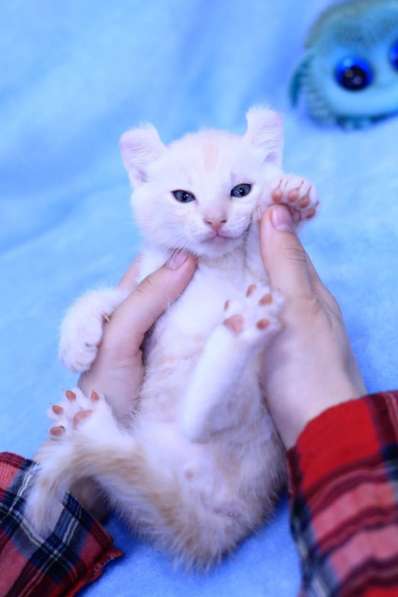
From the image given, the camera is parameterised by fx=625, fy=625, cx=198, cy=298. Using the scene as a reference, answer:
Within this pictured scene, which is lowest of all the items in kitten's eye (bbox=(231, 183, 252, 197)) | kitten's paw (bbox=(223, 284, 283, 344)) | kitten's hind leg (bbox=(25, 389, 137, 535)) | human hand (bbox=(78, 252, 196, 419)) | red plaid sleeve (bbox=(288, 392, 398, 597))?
red plaid sleeve (bbox=(288, 392, 398, 597))

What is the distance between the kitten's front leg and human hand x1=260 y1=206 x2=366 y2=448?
6 centimetres

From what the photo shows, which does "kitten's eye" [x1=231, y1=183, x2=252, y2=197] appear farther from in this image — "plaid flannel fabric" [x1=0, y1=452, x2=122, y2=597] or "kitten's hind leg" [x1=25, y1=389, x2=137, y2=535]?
"plaid flannel fabric" [x1=0, y1=452, x2=122, y2=597]

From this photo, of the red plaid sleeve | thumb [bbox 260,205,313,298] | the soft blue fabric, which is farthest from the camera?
the soft blue fabric

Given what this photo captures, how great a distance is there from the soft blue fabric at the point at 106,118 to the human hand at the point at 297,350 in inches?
28.9

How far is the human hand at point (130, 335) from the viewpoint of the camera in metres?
1.22

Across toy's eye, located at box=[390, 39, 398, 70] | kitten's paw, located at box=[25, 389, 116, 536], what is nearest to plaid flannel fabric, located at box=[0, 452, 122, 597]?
kitten's paw, located at box=[25, 389, 116, 536]

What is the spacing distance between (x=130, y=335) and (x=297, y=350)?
14.1 inches

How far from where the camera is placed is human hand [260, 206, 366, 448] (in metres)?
0.99

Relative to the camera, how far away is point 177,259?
124cm

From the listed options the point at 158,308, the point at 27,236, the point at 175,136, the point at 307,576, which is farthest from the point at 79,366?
the point at 175,136

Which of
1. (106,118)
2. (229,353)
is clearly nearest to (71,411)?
(229,353)

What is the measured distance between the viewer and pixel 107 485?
1049 mm

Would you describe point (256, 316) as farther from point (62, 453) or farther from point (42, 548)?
point (42, 548)

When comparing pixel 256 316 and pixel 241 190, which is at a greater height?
pixel 241 190
